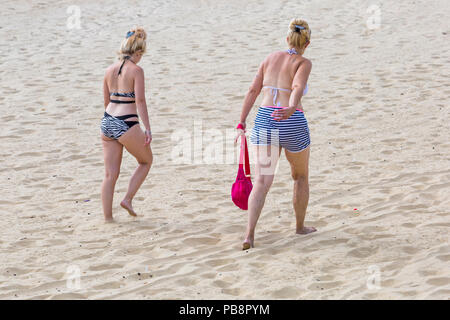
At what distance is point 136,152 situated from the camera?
6.41m

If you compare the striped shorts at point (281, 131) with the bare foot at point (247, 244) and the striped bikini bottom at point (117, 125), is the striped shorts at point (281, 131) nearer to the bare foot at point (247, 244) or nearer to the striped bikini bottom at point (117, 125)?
the bare foot at point (247, 244)

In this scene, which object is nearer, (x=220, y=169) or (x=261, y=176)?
(x=261, y=176)

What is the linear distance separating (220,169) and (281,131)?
8.87 ft

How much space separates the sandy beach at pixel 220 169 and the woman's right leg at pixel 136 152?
227mm

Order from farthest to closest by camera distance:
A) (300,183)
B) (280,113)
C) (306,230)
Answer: (306,230)
(300,183)
(280,113)

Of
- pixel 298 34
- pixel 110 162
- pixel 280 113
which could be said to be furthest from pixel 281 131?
pixel 110 162

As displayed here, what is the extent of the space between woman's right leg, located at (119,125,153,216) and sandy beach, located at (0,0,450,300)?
0.75 feet

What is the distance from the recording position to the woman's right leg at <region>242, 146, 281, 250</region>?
5.60m

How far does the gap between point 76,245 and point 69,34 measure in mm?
9647

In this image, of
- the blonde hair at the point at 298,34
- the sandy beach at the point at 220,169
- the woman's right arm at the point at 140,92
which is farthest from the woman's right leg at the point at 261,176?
the woman's right arm at the point at 140,92

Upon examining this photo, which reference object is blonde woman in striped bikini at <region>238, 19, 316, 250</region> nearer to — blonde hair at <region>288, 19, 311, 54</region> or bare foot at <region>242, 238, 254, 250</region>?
blonde hair at <region>288, 19, 311, 54</region>

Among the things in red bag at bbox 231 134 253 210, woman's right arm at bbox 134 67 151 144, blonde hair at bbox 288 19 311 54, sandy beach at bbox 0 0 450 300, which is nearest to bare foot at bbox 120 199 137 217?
sandy beach at bbox 0 0 450 300

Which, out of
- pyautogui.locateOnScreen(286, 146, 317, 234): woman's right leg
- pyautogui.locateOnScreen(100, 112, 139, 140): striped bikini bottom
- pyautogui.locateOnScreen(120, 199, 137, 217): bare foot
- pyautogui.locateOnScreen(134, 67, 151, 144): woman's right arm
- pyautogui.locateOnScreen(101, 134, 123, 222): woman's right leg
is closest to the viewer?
pyautogui.locateOnScreen(286, 146, 317, 234): woman's right leg

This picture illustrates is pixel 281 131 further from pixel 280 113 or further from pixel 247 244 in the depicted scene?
pixel 247 244
